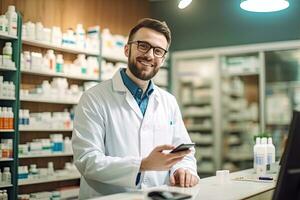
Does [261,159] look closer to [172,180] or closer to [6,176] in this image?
[172,180]

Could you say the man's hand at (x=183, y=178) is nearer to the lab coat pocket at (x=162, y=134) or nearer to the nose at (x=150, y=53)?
the lab coat pocket at (x=162, y=134)

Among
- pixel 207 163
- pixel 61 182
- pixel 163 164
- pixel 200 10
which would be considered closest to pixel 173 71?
pixel 200 10

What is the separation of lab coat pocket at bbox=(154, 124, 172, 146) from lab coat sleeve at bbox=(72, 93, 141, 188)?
30cm

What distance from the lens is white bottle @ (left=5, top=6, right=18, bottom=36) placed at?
4228mm

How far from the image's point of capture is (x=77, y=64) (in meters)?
5.09

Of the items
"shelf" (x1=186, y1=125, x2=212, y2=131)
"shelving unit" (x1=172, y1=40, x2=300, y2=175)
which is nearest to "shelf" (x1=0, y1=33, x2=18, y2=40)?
"shelving unit" (x1=172, y1=40, x2=300, y2=175)

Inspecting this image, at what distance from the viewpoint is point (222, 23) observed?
6.31 meters

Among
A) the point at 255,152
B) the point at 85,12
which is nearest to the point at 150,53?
the point at 255,152

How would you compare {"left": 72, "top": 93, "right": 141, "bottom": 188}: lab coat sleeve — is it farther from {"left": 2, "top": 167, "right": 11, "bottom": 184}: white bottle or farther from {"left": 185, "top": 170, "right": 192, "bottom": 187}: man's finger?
{"left": 2, "top": 167, "right": 11, "bottom": 184}: white bottle

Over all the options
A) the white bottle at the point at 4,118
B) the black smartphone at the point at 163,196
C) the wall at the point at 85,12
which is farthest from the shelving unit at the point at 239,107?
the black smartphone at the point at 163,196

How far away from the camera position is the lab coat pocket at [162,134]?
7.69 ft

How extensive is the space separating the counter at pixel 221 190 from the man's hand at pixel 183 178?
0.11 feet

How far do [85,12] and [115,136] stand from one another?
142 inches

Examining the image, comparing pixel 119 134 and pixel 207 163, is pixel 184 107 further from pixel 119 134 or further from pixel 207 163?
pixel 119 134
